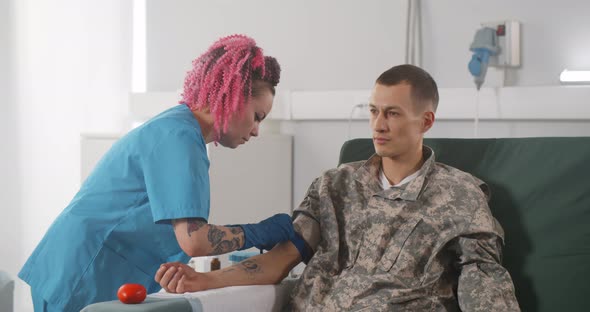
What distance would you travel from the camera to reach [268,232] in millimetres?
1895

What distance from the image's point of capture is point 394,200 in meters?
1.95

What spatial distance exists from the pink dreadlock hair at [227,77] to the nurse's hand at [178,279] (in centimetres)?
33

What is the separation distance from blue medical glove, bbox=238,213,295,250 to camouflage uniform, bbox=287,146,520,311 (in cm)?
6

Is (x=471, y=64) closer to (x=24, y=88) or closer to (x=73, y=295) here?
(x=73, y=295)

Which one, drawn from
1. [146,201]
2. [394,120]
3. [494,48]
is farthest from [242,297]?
[494,48]

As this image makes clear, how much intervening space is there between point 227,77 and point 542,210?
808 mm

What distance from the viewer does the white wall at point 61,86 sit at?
11.7 feet

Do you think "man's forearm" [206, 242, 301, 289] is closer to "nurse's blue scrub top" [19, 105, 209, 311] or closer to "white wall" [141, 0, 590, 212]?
"nurse's blue scrub top" [19, 105, 209, 311]

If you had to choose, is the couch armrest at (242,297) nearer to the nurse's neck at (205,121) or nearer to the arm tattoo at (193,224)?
the arm tattoo at (193,224)

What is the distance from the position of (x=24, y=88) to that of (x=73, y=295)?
197 centimetres

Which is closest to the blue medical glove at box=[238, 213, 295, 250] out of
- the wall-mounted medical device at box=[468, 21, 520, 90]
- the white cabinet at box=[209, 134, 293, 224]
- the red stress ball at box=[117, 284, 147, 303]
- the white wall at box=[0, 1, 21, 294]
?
the red stress ball at box=[117, 284, 147, 303]

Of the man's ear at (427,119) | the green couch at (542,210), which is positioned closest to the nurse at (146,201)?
the man's ear at (427,119)

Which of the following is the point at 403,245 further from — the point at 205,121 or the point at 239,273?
the point at 205,121

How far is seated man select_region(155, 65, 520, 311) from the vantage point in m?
1.81
